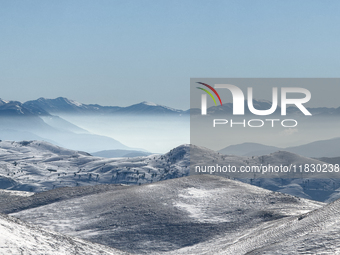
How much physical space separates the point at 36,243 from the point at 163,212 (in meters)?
40.5

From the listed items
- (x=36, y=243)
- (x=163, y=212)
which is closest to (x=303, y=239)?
(x=36, y=243)

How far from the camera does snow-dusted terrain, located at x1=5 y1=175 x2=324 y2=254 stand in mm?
66562

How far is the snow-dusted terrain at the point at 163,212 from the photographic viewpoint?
6656cm

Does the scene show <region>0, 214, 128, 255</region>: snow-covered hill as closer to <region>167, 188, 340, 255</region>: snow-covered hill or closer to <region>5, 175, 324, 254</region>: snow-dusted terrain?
<region>167, 188, 340, 255</region>: snow-covered hill

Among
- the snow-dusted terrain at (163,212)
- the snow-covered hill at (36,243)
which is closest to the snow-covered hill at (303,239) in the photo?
the snow-dusted terrain at (163,212)

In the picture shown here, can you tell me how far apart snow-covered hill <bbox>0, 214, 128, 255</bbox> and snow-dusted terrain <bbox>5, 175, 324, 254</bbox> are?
797 inches

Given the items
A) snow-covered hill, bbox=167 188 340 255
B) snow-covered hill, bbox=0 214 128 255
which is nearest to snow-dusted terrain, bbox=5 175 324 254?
snow-covered hill, bbox=167 188 340 255

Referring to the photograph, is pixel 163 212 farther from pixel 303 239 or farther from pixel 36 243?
pixel 303 239

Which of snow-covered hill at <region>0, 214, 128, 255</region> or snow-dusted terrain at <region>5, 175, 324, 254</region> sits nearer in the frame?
snow-covered hill at <region>0, 214, 128, 255</region>

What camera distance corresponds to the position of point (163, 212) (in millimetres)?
76438

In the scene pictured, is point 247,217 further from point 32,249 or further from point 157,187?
point 32,249

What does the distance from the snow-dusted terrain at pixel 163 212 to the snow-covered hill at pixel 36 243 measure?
20239 millimetres

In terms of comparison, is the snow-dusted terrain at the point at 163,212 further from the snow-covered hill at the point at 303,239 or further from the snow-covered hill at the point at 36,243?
the snow-covered hill at the point at 36,243

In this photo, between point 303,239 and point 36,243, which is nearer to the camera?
point 303,239
